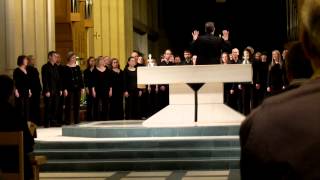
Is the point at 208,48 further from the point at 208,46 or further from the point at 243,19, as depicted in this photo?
Result: the point at 243,19

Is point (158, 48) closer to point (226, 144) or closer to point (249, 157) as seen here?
point (226, 144)

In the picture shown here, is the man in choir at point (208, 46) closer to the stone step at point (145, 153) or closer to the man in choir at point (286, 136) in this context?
the stone step at point (145, 153)

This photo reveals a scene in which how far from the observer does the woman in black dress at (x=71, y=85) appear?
1379cm

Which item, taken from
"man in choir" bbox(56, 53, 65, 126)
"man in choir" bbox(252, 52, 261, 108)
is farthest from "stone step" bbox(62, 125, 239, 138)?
"man in choir" bbox(252, 52, 261, 108)

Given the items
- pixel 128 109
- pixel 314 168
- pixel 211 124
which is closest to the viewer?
pixel 314 168

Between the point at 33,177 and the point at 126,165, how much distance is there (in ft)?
13.5

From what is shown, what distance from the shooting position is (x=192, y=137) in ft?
32.9

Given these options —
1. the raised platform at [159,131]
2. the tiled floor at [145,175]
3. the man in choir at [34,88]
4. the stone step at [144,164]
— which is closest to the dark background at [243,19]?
the man in choir at [34,88]

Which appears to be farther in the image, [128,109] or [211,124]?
[128,109]

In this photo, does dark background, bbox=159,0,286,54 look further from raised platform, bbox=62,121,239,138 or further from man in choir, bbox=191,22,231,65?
raised platform, bbox=62,121,239,138

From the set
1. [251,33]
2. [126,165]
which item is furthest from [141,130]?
[251,33]

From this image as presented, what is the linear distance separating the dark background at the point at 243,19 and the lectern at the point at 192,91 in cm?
1675

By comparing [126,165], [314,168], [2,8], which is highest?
[2,8]

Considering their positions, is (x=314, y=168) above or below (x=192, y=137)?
above
